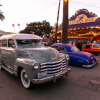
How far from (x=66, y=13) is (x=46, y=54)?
762 cm

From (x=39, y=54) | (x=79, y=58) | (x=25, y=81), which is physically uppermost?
(x=39, y=54)

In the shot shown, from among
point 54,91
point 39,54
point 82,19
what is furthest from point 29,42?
point 82,19

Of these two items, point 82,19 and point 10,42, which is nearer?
point 10,42

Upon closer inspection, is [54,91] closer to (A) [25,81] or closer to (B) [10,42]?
(A) [25,81]

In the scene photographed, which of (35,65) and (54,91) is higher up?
(35,65)

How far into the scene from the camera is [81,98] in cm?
299

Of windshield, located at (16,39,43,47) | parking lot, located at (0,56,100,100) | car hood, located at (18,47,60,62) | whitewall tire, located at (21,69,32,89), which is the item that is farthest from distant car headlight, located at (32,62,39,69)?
windshield, located at (16,39,43,47)

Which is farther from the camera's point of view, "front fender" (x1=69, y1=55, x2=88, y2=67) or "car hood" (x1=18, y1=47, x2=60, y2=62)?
"front fender" (x1=69, y1=55, x2=88, y2=67)

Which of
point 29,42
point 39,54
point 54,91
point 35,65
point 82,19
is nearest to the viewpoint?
point 35,65

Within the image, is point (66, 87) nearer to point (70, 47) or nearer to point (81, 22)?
point (70, 47)

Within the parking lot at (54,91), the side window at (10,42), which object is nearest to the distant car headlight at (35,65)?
the parking lot at (54,91)

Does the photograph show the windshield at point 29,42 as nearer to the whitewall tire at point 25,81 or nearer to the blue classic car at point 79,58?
the whitewall tire at point 25,81

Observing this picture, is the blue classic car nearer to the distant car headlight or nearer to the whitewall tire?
the whitewall tire

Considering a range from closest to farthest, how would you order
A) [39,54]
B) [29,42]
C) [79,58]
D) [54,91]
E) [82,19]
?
[54,91]
[39,54]
[29,42]
[79,58]
[82,19]
